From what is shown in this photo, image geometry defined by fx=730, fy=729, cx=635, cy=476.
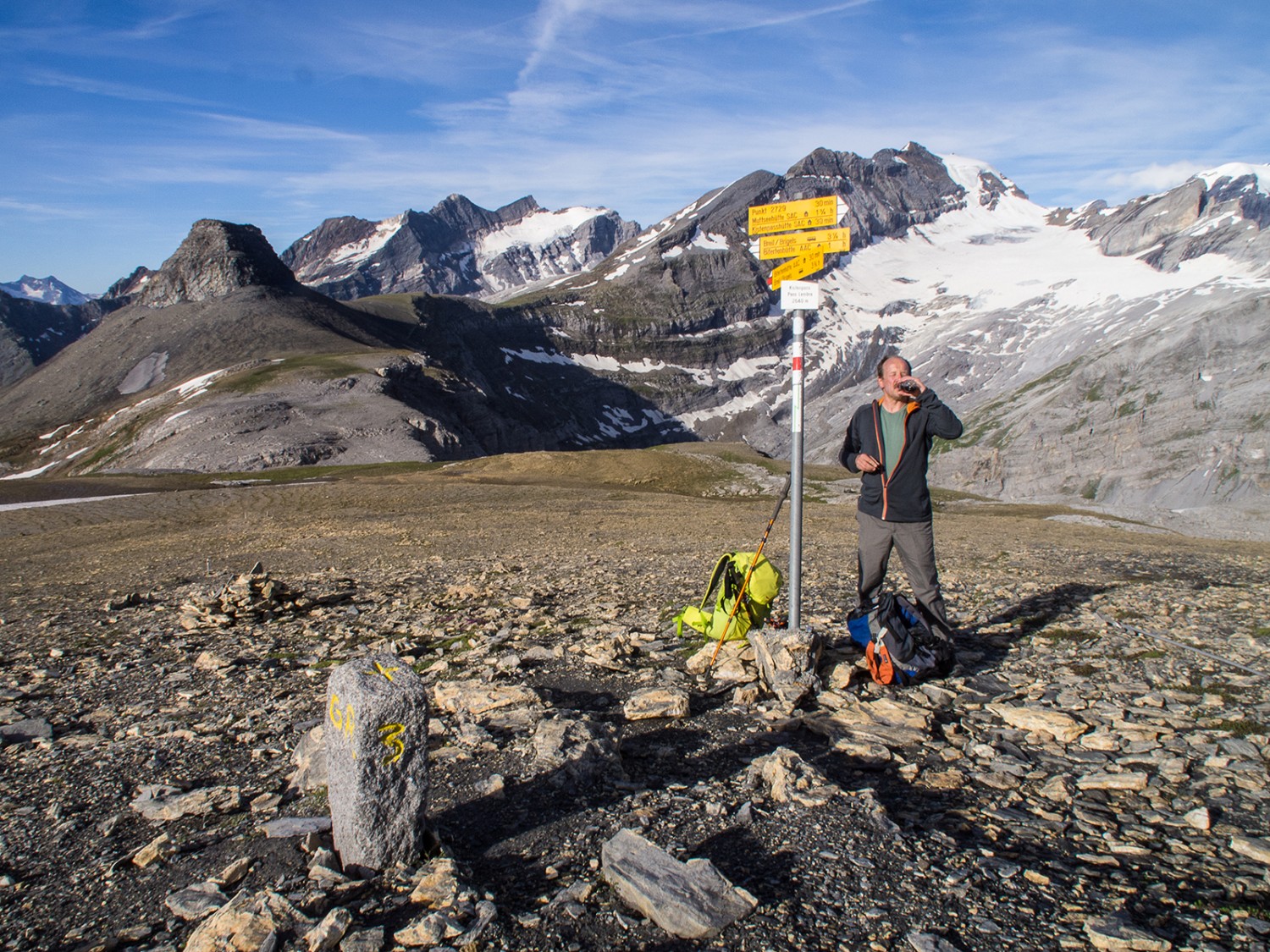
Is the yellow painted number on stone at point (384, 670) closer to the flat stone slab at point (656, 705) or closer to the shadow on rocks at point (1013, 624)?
the flat stone slab at point (656, 705)

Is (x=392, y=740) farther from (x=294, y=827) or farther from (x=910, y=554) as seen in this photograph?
(x=910, y=554)

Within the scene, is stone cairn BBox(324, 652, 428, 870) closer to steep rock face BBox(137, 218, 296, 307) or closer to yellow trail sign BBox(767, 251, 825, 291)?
yellow trail sign BBox(767, 251, 825, 291)

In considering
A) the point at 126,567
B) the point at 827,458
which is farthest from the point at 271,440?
the point at 827,458

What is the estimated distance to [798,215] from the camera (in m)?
8.77

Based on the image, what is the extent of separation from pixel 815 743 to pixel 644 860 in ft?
9.39

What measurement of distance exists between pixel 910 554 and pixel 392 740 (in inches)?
257

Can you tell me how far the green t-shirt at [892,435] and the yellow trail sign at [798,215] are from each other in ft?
7.83

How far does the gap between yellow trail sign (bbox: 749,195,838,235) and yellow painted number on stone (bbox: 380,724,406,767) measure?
667 centimetres

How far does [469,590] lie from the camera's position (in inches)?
530

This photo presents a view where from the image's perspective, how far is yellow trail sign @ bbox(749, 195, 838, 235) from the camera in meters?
8.59

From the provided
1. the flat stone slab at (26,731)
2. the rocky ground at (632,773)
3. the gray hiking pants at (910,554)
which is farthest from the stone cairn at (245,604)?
the gray hiking pants at (910,554)

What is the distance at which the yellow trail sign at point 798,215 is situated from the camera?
28.2 feet

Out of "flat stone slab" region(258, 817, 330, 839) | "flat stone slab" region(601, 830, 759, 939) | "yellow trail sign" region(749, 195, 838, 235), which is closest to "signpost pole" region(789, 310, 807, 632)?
"yellow trail sign" region(749, 195, 838, 235)

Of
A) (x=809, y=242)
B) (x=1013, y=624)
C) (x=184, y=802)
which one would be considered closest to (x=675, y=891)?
(x=184, y=802)
